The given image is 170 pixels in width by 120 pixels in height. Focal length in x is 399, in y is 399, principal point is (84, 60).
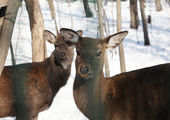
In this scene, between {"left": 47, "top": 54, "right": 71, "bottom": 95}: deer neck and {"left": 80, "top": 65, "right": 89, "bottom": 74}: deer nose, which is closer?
{"left": 80, "top": 65, "right": 89, "bottom": 74}: deer nose

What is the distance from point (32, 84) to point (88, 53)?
2.90 meters

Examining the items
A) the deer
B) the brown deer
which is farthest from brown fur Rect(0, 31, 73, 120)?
the brown deer

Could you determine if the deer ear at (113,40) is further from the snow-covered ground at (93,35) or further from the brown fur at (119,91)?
the snow-covered ground at (93,35)

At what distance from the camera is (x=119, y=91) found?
4.98 meters

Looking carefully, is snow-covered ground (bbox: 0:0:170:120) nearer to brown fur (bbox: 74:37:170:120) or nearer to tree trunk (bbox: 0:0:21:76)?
brown fur (bbox: 74:37:170:120)

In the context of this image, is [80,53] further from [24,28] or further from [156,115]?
[24,28]

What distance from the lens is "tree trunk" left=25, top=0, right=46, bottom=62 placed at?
37.6 ft

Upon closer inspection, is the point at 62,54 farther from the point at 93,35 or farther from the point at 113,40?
the point at 93,35

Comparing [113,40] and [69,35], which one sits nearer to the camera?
[69,35]

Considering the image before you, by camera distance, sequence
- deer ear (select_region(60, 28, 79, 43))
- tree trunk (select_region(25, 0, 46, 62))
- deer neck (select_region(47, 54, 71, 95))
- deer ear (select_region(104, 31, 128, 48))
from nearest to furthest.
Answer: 1. deer ear (select_region(60, 28, 79, 43))
2. deer ear (select_region(104, 31, 128, 48))
3. deer neck (select_region(47, 54, 71, 95))
4. tree trunk (select_region(25, 0, 46, 62))

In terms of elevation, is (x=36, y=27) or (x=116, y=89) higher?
(x=36, y=27)

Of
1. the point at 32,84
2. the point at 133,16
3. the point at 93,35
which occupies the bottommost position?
the point at 93,35

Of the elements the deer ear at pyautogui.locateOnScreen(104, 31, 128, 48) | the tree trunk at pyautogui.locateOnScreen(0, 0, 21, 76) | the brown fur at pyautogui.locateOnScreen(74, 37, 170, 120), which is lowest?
the brown fur at pyautogui.locateOnScreen(74, 37, 170, 120)

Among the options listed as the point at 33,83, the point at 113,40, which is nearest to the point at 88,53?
the point at 113,40
